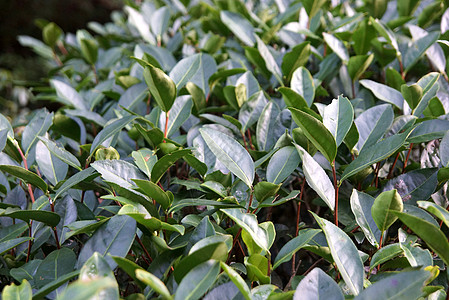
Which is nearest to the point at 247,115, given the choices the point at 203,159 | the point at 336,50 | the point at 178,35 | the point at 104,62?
the point at 203,159

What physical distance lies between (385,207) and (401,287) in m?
0.23

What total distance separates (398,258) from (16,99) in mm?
4310

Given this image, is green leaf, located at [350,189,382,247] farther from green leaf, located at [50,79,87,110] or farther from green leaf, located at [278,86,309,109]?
green leaf, located at [50,79,87,110]

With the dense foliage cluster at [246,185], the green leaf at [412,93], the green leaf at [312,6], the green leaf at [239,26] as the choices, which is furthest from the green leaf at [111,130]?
the green leaf at [312,6]

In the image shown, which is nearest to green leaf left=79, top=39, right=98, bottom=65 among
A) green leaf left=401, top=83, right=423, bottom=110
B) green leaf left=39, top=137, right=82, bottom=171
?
green leaf left=39, top=137, right=82, bottom=171

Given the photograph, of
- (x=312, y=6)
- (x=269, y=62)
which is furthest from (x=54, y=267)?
(x=312, y=6)

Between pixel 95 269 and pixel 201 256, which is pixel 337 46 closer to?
pixel 201 256

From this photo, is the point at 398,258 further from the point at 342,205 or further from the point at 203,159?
the point at 203,159

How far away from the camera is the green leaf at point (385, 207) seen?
88 cm

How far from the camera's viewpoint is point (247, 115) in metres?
1.33

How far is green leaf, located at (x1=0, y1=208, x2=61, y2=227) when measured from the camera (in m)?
0.97

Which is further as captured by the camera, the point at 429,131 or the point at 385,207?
the point at 429,131

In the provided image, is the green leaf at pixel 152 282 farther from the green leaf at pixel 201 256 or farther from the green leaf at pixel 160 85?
the green leaf at pixel 160 85

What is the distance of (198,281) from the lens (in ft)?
2.40
